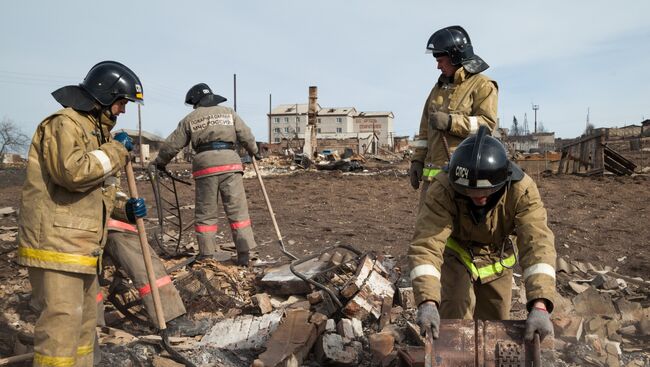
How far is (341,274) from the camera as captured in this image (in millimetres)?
4820

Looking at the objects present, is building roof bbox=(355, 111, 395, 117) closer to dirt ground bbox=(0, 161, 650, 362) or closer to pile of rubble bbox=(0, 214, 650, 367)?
dirt ground bbox=(0, 161, 650, 362)

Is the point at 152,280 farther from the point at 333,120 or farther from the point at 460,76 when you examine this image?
the point at 333,120

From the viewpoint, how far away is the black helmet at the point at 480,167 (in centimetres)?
262

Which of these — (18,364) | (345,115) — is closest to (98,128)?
(18,364)

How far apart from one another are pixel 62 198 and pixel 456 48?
118 inches

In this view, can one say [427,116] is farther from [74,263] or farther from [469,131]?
[74,263]

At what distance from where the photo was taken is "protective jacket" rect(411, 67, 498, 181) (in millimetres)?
4074

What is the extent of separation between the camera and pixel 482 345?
2.57 m

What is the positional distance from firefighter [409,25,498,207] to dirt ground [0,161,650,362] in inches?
75.2

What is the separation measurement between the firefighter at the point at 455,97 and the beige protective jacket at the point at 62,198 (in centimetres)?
243

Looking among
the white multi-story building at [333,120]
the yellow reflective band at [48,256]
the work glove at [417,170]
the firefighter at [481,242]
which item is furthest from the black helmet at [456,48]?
the white multi-story building at [333,120]

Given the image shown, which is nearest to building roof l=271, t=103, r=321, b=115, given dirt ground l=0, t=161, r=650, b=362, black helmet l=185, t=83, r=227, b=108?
dirt ground l=0, t=161, r=650, b=362

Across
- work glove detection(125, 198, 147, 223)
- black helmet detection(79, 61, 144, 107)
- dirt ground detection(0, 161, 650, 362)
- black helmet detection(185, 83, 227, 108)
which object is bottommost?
dirt ground detection(0, 161, 650, 362)

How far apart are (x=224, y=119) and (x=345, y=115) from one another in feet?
220
